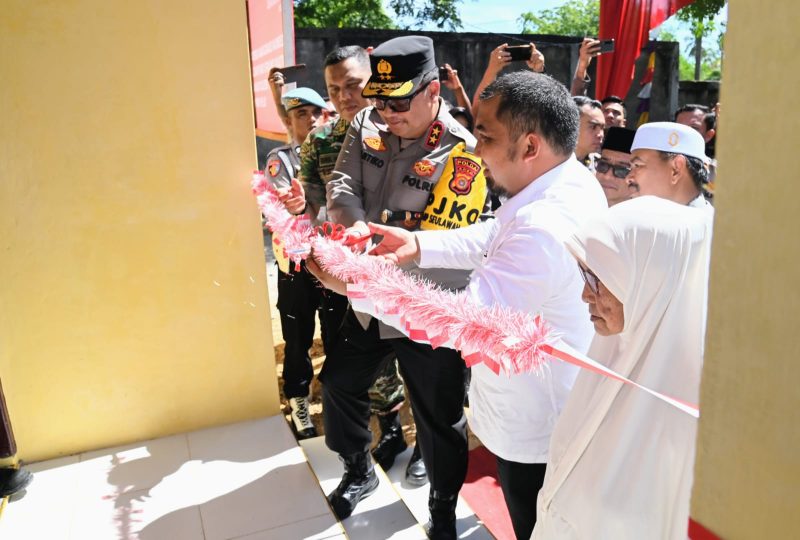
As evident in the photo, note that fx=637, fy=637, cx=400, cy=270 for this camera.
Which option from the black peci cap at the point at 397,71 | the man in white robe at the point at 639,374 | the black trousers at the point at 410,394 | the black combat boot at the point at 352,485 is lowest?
the black combat boot at the point at 352,485

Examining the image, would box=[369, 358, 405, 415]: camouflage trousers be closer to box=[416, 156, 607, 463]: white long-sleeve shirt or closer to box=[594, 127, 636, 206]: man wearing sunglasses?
box=[416, 156, 607, 463]: white long-sleeve shirt

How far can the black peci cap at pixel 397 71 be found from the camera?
258 centimetres

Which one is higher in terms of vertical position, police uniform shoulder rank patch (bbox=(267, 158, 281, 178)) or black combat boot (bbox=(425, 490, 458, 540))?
police uniform shoulder rank patch (bbox=(267, 158, 281, 178))

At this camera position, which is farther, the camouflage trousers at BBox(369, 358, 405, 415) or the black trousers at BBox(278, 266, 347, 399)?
the black trousers at BBox(278, 266, 347, 399)

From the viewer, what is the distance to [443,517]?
258 cm

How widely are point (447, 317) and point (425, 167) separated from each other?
1158 mm

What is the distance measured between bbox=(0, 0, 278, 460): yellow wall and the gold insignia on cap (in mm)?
707

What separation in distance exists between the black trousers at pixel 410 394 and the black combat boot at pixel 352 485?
0.05 m

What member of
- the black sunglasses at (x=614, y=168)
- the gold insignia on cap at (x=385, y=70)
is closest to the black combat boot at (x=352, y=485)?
the gold insignia on cap at (x=385, y=70)

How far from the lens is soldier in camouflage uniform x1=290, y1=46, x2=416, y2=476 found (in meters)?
3.35

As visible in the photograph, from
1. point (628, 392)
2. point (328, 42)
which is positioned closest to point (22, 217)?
point (628, 392)

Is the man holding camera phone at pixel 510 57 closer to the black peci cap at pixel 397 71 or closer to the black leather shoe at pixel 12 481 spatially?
the black peci cap at pixel 397 71

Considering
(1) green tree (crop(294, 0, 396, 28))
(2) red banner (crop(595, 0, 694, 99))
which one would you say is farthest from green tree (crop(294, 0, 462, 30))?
(2) red banner (crop(595, 0, 694, 99))

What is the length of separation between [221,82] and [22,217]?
1043 mm
